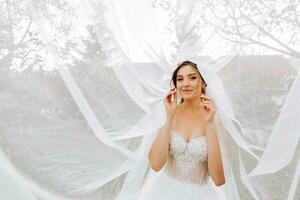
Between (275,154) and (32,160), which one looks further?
(32,160)

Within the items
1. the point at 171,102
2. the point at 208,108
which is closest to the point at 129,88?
the point at 171,102

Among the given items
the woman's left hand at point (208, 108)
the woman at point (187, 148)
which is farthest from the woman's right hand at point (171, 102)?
the woman's left hand at point (208, 108)

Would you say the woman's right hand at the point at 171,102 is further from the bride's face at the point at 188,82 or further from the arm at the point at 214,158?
the arm at the point at 214,158

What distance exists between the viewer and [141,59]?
5.57 feet

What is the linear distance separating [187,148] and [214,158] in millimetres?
127

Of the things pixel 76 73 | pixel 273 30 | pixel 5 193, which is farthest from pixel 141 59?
pixel 5 193

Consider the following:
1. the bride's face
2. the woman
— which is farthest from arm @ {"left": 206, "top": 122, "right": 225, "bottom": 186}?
the bride's face

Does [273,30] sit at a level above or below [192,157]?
above

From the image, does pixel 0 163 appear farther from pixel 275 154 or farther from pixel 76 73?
pixel 275 154

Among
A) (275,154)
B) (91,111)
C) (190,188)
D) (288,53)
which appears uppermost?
(288,53)

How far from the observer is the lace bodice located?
168 centimetres

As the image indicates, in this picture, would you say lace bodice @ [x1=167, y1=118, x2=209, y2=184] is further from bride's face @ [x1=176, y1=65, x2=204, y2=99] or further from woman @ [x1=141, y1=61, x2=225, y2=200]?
bride's face @ [x1=176, y1=65, x2=204, y2=99]

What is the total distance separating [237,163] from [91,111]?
1.97 ft

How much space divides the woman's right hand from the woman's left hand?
101 mm
